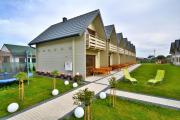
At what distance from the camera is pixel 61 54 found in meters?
14.7

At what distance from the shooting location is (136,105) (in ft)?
23.3

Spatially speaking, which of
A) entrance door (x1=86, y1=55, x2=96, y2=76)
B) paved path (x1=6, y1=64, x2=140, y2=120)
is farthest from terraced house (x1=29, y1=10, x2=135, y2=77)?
paved path (x1=6, y1=64, x2=140, y2=120)

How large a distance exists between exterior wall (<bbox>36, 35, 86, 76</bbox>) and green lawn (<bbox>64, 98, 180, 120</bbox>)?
643 cm

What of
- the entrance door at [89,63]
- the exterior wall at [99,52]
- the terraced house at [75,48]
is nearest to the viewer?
the terraced house at [75,48]

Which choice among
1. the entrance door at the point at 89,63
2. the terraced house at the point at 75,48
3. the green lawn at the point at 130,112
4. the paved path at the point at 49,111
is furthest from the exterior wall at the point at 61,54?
the green lawn at the point at 130,112

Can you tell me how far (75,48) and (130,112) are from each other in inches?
346

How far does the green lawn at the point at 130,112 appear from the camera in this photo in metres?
5.73

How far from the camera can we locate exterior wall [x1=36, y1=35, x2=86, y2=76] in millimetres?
13055

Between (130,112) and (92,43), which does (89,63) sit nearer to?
(92,43)

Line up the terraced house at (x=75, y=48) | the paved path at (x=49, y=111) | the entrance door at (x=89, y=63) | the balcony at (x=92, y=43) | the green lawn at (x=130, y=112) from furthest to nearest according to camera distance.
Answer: the entrance door at (x=89, y=63), the balcony at (x=92, y=43), the terraced house at (x=75, y=48), the green lawn at (x=130, y=112), the paved path at (x=49, y=111)

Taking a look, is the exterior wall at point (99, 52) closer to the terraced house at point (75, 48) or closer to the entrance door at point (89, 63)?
the terraced house at point (75, 48)

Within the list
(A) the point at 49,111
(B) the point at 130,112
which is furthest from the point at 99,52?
(A) the point at 49,111

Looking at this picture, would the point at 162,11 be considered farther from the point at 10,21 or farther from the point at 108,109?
the point at 10,21

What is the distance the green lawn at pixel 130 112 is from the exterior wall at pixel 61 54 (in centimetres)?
643
